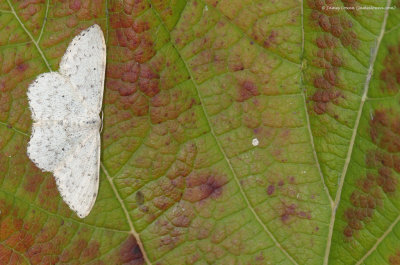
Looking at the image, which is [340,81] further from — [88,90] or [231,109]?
[88,90]

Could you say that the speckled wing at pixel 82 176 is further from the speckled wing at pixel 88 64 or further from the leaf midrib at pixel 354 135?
the leaf midrib at pixel 354 135

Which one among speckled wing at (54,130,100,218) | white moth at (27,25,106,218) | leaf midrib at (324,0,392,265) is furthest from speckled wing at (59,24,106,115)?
leaf midrib at (324,0,392,265)

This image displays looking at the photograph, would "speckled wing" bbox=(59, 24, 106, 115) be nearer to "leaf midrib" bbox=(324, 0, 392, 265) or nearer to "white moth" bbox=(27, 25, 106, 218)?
"white moth" bbox=(27, 25, 106, 218)

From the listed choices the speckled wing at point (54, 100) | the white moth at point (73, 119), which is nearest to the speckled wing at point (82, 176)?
the white moth at point (73, 119)

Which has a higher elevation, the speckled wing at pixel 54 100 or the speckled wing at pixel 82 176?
the speckled wing at pixel 54 100

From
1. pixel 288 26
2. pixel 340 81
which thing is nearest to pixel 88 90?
pixel 288 26

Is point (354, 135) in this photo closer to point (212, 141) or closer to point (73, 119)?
point (212, 141)

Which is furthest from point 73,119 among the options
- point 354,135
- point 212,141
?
point 354,135
